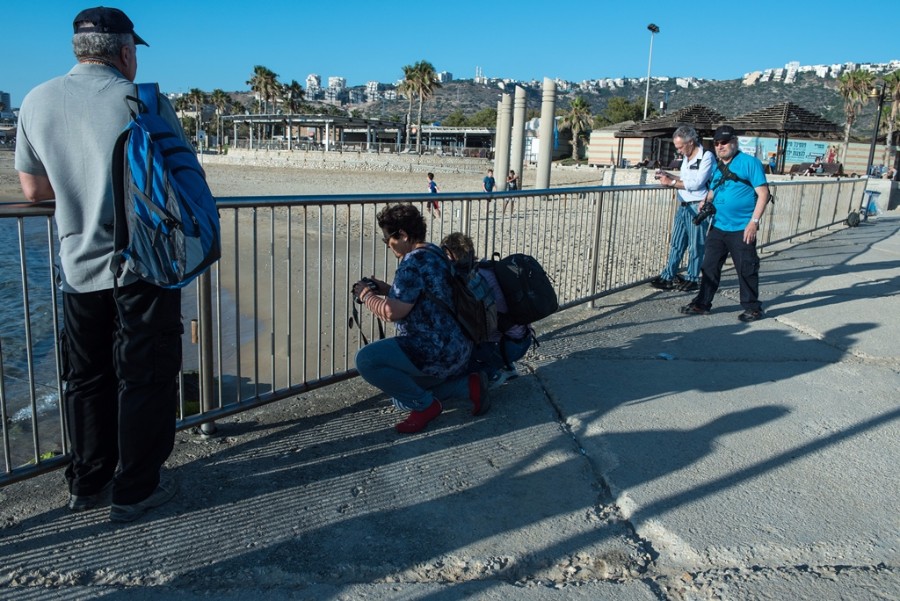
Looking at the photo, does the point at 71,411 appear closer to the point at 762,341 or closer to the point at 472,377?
the point at 472,377

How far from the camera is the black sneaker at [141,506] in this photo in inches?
109

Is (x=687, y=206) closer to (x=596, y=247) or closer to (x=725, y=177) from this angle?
(x=725, y=177)

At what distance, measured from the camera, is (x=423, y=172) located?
5762 centimetres

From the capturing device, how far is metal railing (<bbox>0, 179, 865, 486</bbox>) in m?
3.44

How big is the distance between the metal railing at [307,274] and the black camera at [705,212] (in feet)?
1.96

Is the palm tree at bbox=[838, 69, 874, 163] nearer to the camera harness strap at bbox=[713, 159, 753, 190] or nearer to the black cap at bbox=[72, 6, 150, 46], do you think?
the camera harness strap at bbox=[713, 159, 753, 190]

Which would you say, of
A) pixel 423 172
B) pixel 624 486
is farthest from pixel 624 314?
pixel 423 172

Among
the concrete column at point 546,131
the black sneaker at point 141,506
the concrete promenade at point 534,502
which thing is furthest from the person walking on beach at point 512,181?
the black sneaker at point 141,506

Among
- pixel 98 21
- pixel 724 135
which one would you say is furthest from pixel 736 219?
pixel 98 21

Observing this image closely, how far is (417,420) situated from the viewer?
372 cm

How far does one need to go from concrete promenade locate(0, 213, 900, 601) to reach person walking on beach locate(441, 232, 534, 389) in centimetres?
19

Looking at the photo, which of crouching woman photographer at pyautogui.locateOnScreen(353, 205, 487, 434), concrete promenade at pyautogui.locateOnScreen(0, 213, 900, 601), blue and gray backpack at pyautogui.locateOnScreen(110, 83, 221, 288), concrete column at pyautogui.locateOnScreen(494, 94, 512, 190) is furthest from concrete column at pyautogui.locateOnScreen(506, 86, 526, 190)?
blue and gray backpack at pyautogui.locateOnScreen(110, 83, 221, 288)

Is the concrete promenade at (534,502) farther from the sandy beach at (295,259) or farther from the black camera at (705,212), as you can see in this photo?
the black camera at (705,212)

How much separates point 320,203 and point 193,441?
143 centimetres
